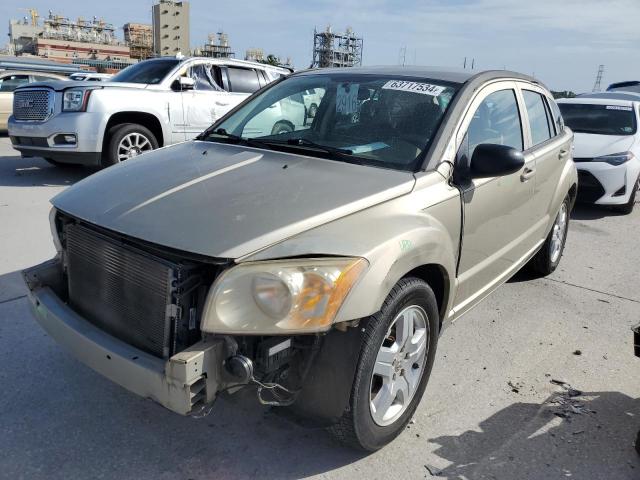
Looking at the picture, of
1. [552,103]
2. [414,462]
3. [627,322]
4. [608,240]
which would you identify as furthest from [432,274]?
[608,240]

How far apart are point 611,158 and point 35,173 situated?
8407mm

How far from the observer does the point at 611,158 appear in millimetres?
7703

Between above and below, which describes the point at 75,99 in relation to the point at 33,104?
above

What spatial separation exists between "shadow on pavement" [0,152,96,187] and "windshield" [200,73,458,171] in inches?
199

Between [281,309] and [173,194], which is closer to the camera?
[281,309]

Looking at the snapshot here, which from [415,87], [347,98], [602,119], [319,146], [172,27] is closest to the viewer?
[319,146]

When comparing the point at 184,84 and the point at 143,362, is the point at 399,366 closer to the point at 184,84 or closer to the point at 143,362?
the point at 143,362

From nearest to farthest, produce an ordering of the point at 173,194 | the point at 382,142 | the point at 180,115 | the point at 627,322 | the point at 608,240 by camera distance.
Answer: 1. the point at 173,194
2. the point at 382,142
3. the point at 627,322
4. the point at 608,240
5. the point at 180,115

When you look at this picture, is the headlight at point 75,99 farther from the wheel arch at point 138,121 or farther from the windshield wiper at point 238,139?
the windshield wiper at point 238,139

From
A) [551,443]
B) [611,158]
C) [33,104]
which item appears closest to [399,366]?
[551,443]

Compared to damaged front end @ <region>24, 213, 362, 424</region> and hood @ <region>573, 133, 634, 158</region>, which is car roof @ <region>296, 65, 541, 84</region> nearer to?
damaged front end @ <region>24, 213, 362, 424</region>

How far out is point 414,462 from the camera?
2611 mm

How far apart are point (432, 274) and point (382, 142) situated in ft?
2.63

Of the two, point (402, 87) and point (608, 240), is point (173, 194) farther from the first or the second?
point (608, 240)
